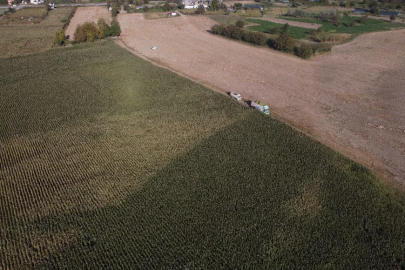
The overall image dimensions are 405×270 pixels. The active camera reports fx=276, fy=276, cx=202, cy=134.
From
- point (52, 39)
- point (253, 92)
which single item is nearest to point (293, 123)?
point (253, 92)

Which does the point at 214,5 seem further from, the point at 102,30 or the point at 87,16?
the point at 102,30

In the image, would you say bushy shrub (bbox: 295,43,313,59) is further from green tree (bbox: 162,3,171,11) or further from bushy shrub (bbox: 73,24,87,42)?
green tree (bbox: 162,3,171,11)

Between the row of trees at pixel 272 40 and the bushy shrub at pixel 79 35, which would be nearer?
the row of trees at pixel 272 40

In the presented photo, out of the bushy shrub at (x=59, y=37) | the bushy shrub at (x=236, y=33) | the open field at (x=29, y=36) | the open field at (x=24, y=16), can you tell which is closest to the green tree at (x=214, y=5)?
the bushy shrub at (x=236, y=33)

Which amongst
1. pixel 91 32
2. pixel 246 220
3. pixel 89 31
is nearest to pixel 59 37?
pixel 89 31

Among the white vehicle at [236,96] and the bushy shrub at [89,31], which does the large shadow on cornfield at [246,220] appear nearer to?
the white vehicle at [236,96]
